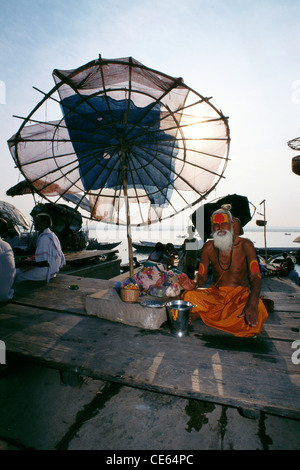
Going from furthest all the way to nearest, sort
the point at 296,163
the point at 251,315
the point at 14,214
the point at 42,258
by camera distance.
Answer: the point at 14,214
the point at 296,163
the point at 42,258
the point at 251,315

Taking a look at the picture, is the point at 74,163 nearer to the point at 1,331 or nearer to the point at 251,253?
the point at 1,331

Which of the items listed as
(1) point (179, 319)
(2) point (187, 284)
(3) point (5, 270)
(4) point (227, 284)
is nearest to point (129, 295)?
(1) point (179, 319)

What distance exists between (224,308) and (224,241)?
1035 mm

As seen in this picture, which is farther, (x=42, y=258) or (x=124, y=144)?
(x=42, y=258)

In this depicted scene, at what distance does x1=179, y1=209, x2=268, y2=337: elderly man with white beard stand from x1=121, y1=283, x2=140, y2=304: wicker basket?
2.66 ft

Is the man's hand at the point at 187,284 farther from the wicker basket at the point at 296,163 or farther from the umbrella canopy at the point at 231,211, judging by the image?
the wicker basket at the point at 296,163

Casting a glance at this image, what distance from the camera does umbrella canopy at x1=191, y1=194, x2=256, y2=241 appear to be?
8539mm

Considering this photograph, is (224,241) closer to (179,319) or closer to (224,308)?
(224,308)

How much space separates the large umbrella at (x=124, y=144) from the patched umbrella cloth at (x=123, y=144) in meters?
0.02

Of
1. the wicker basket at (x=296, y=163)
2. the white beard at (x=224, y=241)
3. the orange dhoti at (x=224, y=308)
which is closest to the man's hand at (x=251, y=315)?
the orange dhoti at (x=224, y=308)

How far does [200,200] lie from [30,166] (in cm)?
387

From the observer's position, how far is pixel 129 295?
10.7ft

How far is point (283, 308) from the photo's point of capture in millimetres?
4043
